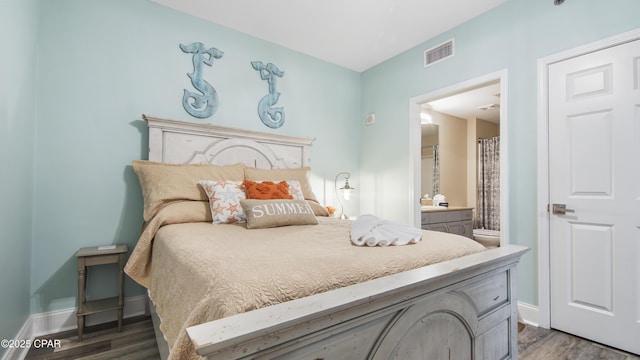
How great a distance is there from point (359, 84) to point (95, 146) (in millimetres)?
3026

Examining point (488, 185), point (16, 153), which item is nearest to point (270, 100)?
point (16, 153)

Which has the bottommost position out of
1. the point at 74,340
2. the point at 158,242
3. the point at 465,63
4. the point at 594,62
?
the point at 74,340

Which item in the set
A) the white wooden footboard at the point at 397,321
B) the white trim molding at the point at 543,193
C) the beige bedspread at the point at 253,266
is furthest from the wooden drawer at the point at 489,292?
the white trim molding at the point at 543,193

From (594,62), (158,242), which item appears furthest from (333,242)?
(594,62)

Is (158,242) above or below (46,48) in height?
below

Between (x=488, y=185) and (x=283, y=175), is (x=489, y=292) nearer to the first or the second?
(x=283, y=175)

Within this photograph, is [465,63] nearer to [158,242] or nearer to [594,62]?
[594,62]

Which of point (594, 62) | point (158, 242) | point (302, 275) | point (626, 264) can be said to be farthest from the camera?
point (594, 62)

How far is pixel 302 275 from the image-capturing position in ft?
2.86

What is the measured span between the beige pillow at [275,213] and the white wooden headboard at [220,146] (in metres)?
0.89

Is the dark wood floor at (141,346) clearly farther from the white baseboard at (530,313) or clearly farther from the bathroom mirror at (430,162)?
the bathroom mirror at (430,162)

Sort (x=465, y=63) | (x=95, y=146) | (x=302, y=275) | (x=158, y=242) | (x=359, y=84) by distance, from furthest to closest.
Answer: (x=359, y=84) → (x=465, y=63) → (x=95, y=146) → (x=158, y=242) → (x=302, y=275)

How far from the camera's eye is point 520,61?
2340 millimetres

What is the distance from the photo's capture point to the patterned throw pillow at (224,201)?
203 cm
